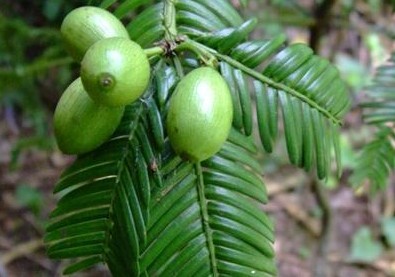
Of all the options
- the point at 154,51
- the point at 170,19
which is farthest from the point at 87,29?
the point at 170,19

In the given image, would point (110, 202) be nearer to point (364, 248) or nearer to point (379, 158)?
point (379, 158)

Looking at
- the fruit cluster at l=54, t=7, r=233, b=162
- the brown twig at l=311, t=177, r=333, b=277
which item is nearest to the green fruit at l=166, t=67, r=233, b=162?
the fruit cluster at l=54, t=7, r=233, b=162

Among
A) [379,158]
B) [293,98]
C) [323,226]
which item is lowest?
[293,98]

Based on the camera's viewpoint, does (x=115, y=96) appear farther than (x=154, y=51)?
No

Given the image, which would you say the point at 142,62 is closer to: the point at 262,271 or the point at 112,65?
the point at 112,65

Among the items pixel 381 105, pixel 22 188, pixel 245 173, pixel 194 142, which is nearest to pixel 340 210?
pixel 22 188

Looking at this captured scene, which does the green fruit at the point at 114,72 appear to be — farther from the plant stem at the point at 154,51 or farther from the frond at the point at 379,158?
the frond at the point at 379,158

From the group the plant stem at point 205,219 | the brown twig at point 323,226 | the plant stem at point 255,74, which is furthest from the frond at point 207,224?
the brown twig at point 323,226
